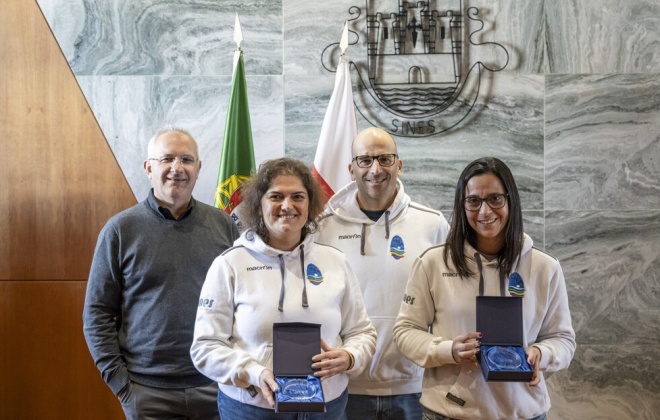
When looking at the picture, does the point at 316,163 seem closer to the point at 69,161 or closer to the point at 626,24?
the point at 69,161

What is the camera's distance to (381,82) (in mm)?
4059

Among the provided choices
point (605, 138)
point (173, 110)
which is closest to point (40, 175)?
point (173, 110)

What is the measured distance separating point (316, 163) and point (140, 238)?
129cm

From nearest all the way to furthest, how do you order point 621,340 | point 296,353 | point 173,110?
point 296,353, point 621,340, point 173,110

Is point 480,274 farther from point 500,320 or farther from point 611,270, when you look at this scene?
point 611,270

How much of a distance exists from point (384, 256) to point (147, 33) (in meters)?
2.26

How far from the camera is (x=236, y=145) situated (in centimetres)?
374

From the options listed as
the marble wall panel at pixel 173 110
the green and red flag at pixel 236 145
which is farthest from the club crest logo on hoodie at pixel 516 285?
the marble wall panel at pixel 173 110

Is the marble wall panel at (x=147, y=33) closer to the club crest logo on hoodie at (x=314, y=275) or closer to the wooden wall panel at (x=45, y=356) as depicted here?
the wooden wall panel at (x=45, y=356)

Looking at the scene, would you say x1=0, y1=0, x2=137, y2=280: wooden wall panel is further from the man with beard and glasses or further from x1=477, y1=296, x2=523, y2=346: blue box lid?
x1=477, y1=296, x2=523, y2=346: blue box lid

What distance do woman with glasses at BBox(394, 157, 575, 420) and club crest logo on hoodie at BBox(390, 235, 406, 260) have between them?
0.42m

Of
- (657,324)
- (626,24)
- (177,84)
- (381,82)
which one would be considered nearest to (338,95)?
(381,82)

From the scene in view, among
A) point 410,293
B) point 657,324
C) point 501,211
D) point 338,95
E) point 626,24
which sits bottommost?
point 657,324

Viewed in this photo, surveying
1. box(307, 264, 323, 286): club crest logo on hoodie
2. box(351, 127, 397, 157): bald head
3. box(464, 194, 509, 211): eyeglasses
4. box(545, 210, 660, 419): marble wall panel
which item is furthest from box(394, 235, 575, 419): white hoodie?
box(545, 210, 660, 419): marble wall panel
